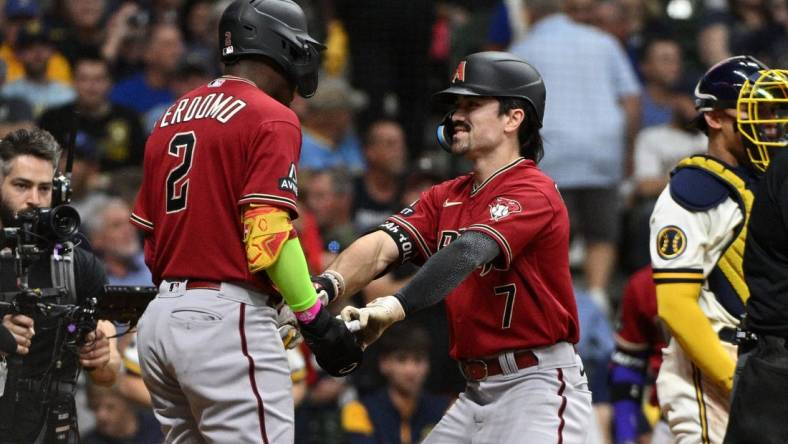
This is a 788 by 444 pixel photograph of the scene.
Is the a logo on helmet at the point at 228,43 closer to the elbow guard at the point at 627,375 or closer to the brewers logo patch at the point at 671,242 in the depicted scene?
the brewers logo patch at the point at 671,242

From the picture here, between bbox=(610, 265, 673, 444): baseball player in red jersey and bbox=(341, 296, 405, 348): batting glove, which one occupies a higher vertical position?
bbox=(341, 296, 405, 348): batting glove

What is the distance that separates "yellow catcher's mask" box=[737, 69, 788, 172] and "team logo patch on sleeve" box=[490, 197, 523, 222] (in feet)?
4.12

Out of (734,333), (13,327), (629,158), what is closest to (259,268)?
(13,327)

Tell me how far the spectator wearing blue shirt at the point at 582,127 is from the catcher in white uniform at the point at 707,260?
388cm

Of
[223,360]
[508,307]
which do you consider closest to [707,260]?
[508,307]

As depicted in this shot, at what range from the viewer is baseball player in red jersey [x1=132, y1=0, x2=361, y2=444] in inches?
180

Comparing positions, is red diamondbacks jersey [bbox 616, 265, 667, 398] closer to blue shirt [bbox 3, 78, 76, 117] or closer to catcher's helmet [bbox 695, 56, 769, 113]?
catcher's helmet [bbox 695, 56, 769, 113]

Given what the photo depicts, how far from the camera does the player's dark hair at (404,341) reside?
330 inches

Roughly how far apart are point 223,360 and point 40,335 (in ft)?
4.06

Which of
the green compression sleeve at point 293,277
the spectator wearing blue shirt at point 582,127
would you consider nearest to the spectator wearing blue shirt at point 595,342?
the spectator wearing blue shirt at point 582,127

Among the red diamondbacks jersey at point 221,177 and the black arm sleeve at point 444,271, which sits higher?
the red diamondbacks jersey at point 221,177

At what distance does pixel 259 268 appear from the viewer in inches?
178

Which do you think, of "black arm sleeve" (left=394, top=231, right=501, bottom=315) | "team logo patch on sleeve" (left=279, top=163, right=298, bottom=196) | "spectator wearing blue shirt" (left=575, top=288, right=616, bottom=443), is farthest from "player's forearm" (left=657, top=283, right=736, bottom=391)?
"spectator wearing blue shirt" (left=575, top=288, right=616, bottom=443)

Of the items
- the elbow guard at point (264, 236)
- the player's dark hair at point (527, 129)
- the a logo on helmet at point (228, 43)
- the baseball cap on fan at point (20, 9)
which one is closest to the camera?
the elbow guard at point (264, 236)
